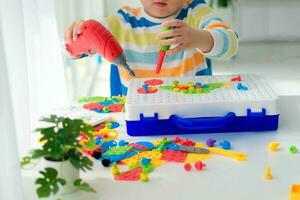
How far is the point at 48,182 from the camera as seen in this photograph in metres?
0.54

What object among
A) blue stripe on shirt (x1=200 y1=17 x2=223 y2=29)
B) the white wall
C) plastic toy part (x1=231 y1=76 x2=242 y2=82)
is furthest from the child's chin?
the white wall

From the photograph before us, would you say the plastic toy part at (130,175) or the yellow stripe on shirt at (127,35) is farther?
the yellow stripe on shirt at (127,35)

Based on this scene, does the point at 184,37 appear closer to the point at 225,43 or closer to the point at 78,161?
the point at 225,43

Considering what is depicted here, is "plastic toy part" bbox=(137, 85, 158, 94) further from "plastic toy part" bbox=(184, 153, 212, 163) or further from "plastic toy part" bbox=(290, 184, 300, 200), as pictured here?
"plastic toy part" bbox=(290, 184, 300, 200)

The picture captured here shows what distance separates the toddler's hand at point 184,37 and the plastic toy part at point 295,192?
1.38ft

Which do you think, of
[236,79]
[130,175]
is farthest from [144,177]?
[236,79]

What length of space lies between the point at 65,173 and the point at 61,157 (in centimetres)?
2

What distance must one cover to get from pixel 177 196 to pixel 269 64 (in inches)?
107

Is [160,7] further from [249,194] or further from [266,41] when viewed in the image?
[266,41]

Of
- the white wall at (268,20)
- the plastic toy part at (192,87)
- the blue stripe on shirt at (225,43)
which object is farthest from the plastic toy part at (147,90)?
the white wall at (268,20)

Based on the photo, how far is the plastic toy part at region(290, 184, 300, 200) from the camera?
0.57 metres

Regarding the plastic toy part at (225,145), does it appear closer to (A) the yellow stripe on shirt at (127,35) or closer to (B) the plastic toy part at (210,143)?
(B) the plastic toy part at (210,143)

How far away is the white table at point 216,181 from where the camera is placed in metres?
0.60

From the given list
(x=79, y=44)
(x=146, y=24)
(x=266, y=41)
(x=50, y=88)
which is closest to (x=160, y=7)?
(x=146, y=24)
